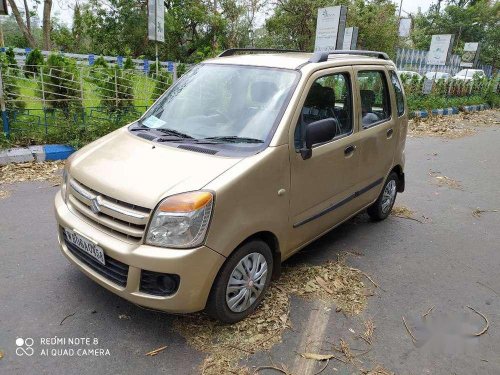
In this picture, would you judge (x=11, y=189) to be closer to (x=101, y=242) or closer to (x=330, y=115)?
(x=101, y=242)

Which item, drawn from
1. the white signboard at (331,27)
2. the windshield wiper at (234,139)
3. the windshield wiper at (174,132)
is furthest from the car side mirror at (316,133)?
the white signboard at (331,27)

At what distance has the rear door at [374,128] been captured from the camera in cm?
370

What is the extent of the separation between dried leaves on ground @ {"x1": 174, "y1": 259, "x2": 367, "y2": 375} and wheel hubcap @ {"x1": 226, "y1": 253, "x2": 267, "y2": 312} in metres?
0.16

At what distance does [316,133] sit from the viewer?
9.28 ft

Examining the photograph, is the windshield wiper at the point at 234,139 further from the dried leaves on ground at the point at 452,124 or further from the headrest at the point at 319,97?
the dried leaves on ground at the point at 452,124

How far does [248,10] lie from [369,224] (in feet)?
72.5

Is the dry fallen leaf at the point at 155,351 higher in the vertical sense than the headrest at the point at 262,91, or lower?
lower

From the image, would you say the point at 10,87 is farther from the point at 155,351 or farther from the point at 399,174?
the point at 399,174

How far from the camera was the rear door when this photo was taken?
370 cm

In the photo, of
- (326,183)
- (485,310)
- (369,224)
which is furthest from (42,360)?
(369,224)

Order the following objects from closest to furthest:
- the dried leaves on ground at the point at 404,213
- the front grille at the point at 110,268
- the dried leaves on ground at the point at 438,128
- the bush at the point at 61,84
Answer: the front grille at the point at 110,268 → the dried leaves on ground at the point at 404,213 → the bush at the point at 61,84 → the dried leaves on ground at the point at 438,128

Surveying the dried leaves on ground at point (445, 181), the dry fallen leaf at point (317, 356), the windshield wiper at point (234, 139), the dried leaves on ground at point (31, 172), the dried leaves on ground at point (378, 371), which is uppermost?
the windshield wiper at point (234, 139)

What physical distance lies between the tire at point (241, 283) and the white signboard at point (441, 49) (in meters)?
15.7

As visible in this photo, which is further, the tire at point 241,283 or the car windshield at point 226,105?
the car windshield at point 226,105
